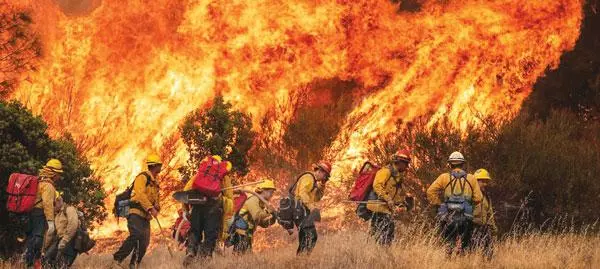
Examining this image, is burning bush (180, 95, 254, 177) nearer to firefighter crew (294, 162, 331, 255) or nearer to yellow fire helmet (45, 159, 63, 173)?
firefighter crew (294, 162, 331, 255)

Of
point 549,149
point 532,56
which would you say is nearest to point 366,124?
point 532,56

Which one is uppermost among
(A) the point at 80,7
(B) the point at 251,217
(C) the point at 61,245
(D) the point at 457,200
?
(A) the point at 80,7

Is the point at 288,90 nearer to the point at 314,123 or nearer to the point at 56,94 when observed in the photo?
the point at 314,123

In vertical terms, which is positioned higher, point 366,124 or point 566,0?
point 566,0

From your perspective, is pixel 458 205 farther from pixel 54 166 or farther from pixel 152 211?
pixel 54 166

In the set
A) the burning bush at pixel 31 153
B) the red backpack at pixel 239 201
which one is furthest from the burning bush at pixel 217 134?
the red backpack at pixel 239 201

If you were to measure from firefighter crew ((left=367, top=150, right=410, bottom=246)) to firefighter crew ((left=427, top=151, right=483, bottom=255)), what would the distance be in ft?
Result: 2.33

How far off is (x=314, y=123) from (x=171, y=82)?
5.89m

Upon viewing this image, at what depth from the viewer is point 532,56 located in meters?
25.1

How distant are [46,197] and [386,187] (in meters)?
4.96

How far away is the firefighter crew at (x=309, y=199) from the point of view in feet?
40.2

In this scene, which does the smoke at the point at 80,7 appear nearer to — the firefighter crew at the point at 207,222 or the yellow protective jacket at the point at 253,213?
the yellow protective jacket at the point at 253,213

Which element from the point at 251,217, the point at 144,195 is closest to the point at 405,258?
the point at 251,217

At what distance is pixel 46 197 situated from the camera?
1200 cm
